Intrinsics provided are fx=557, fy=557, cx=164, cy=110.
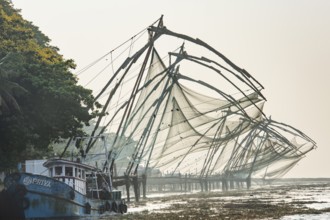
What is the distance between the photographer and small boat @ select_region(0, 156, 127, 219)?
2811cm

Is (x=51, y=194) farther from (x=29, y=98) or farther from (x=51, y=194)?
(x=29, y=98)

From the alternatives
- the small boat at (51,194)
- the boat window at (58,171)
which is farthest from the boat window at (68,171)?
the boat window at (58,171)

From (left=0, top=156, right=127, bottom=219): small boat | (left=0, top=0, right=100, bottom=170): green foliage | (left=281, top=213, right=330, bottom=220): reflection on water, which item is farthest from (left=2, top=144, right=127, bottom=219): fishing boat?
(left=281, top=213, right=330, bottom=220): reflection on water

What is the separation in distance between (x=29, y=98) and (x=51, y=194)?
854cm

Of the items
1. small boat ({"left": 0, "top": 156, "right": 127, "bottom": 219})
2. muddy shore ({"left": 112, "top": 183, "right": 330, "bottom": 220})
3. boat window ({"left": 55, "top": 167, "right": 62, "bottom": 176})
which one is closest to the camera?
small boat ({"left": 0, "top": 156, "right": 127, "bottom": 219})

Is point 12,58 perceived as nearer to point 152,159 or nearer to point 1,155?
point 1,155

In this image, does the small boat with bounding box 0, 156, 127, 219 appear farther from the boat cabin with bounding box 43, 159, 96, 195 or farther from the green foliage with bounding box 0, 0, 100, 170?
the green foliage with bounding box 0, 0, 100, 170

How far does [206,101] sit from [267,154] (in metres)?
54.7

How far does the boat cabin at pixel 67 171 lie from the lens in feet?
100

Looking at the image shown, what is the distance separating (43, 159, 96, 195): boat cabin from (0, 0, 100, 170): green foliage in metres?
3.40

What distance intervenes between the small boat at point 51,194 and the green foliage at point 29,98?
382cm

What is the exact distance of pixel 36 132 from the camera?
114 ft

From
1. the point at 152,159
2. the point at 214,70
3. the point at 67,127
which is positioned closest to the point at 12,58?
the point at 67,127

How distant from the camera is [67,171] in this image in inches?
1235
